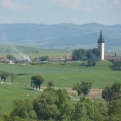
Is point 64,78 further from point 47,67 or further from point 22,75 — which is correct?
point 47,67

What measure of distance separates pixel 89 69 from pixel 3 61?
28.3 metres

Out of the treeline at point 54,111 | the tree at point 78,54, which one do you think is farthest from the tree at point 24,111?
the tree at point 78,54

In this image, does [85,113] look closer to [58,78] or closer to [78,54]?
[58,78]

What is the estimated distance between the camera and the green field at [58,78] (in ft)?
204

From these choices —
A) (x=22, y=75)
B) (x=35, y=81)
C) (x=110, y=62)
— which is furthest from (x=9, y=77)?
(x=110, y=62)

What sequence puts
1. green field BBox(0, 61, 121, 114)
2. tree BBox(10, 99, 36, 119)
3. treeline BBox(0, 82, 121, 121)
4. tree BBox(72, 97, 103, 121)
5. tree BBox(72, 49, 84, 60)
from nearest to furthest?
tree BBox(72, 97, 103, 121) → treeline BBox(0, 82, 121, 121) → tree BBox(10, 99, 36, 119) → green field BBox(0, 61, 121, 114) → tree BBox(72, 49, 84, 60)

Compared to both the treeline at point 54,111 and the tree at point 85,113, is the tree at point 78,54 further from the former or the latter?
the tree at point 85,113

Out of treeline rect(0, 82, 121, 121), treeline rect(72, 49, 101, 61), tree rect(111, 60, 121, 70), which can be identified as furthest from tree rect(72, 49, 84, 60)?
treeline rect(0, 82, 121, 121)

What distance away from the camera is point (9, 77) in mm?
88250

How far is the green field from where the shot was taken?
204ft

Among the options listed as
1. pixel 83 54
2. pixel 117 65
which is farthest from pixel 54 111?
pixel 83 54

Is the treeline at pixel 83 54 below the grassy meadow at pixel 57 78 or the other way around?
the other way around

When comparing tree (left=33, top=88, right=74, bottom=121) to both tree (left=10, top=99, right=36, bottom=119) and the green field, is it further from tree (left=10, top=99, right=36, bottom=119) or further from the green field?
the green field

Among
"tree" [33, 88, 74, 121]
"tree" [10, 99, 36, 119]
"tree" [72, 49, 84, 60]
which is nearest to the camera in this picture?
"tree" [10, 99, 36, 119]
